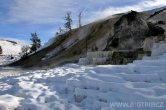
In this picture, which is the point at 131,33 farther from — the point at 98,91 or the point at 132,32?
the point at 98,91

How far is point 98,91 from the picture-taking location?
978 cm

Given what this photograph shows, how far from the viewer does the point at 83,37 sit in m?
57.6

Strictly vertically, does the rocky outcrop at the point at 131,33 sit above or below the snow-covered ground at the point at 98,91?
above

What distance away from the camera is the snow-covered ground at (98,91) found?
869cm

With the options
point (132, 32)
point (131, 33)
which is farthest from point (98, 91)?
point (132, 32)

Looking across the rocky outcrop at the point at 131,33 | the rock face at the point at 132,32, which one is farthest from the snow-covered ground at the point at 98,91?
the rocky outcrop at the point at 131,33

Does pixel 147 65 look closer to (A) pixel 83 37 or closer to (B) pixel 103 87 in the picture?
(B) pixel 103 87

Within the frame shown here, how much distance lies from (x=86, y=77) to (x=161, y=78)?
2690 mm

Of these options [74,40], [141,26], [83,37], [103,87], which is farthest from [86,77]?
[74,40]

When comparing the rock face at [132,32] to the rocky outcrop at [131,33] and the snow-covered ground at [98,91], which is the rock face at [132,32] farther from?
the snow-covered ground at [98,91]

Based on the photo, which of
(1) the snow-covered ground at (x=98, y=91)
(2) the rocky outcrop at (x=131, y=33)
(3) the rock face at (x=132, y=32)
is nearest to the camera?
(1) the snow-covered ground at (x=98, y=91)

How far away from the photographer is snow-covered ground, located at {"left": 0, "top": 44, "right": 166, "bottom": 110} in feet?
28.5

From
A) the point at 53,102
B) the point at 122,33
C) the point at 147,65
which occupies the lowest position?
the point at 53,102

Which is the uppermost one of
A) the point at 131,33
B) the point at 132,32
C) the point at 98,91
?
the point at 132,32
